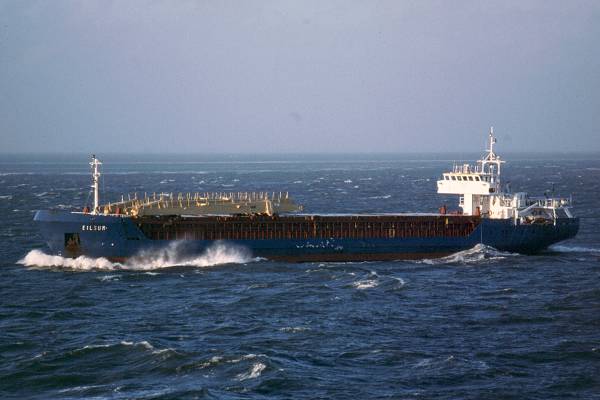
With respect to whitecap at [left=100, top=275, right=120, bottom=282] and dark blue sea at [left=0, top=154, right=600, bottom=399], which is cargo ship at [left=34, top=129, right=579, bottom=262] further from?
whitecap at [left=100, top=275, right=120, bottom=282]

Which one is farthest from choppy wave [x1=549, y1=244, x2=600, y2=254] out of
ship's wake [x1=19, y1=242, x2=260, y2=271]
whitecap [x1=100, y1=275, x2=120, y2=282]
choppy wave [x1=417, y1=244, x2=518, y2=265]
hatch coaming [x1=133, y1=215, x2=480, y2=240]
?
whitecap [x1=100, y1=275, x2=120, y2=282]

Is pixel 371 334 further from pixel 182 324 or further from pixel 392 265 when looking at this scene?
pixel 392 265

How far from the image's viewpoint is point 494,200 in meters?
72.7

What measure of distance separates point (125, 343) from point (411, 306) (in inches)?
671

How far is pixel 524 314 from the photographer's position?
161 ft

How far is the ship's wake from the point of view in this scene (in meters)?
63.7

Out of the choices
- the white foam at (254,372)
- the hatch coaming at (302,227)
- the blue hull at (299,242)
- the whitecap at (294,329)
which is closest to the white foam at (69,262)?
the blue hull at (299,242)

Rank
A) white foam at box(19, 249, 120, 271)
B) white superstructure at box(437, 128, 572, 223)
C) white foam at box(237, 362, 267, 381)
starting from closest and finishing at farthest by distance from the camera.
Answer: white foam at box(237, 362, 267, 381), white foam at box(19, 249, 120, 271), white superstructure at box(437, 128, 572, 223)

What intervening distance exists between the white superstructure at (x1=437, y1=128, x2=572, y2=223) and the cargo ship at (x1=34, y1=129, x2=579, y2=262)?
9cm

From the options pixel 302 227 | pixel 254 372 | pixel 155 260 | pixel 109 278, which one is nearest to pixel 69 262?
pixel 109 278

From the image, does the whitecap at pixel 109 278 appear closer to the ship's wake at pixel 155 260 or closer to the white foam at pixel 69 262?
the ship's wake at pixel 155 260

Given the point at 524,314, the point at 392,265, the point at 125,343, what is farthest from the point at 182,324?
the point at 392,265

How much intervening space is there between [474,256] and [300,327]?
26005mm

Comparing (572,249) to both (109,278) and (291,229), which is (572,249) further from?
(109,278)
